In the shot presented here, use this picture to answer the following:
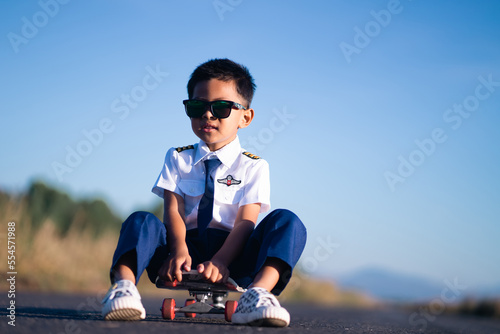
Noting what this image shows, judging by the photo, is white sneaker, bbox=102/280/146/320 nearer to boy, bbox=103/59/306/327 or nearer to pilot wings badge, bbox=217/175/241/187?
boy, bbox=103/59/306/327

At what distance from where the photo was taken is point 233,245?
332 centimetres

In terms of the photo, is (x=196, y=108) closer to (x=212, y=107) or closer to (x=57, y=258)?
→ (x=212, y=107)

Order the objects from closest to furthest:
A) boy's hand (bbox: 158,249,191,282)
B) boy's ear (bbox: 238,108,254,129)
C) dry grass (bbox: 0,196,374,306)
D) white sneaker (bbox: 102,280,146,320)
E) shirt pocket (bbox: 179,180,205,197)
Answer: white sneaker (bbox: 102,280,146,320) → boy's hand (bbox: 158,249,191,282) → shirt pocket (bbox: 179,180,205,197) → boy's ear (bbox: 238,108,254,129) → dry grass (bbox: 0,196,374,306)

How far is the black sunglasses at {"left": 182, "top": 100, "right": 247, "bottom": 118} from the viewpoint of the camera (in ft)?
12.1

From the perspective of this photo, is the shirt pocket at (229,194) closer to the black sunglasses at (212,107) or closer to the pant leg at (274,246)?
the pant leg at (274,246)

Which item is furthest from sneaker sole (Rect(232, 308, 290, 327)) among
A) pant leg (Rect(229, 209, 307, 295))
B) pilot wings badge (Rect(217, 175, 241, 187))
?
pilot wings badge (Rect(217, 175, 241, 187))

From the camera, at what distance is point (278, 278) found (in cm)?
318

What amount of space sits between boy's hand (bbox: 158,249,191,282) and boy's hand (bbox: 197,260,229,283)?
0.09 metres

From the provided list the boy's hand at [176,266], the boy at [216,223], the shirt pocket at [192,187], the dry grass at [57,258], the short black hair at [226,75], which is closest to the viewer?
the boy at [216,223]

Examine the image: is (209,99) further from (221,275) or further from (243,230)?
(221,275)

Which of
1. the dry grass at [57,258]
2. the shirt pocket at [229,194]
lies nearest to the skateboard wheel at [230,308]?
the shirt pocket at [229,194]

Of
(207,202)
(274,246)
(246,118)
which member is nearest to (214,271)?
(274,246)

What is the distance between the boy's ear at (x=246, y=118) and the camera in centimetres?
399

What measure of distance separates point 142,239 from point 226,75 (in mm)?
1381
